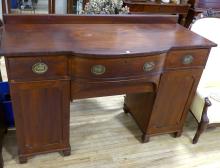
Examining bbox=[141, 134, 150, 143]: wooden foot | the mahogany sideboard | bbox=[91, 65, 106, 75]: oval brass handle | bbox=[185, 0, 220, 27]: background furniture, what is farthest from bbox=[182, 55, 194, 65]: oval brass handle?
bbox=[185, 0, 220, 27]: background furniture

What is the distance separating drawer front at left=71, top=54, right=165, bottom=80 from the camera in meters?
1.18

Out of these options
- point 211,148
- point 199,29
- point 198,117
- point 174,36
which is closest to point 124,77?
point 174,36

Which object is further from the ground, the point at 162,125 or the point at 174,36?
the point at 174,36

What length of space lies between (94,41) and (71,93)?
12.2 inches

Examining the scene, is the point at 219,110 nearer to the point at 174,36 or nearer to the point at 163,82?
the point at 163,82

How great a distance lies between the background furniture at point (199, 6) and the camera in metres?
3.04

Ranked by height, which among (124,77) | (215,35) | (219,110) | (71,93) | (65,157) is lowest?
(65,157)

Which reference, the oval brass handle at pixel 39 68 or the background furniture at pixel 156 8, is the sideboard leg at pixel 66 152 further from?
the background furniture at pixel 156 8

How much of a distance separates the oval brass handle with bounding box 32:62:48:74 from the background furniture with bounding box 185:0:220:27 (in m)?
2.46

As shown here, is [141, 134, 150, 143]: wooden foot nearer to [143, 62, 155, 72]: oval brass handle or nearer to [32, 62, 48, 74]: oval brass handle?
[143, 62, 155, 72]: oval brass handle

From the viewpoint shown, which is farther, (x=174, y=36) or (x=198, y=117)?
(x=198, y=117)

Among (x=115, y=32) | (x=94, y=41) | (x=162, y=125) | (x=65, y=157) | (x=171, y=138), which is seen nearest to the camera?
(x=94, y=41)

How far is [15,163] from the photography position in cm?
151

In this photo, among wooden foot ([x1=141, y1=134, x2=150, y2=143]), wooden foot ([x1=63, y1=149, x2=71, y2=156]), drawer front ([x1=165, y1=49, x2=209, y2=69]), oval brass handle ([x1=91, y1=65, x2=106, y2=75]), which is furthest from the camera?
wooden foot ([x1=141, y1=134, x2=150, y2=143])
